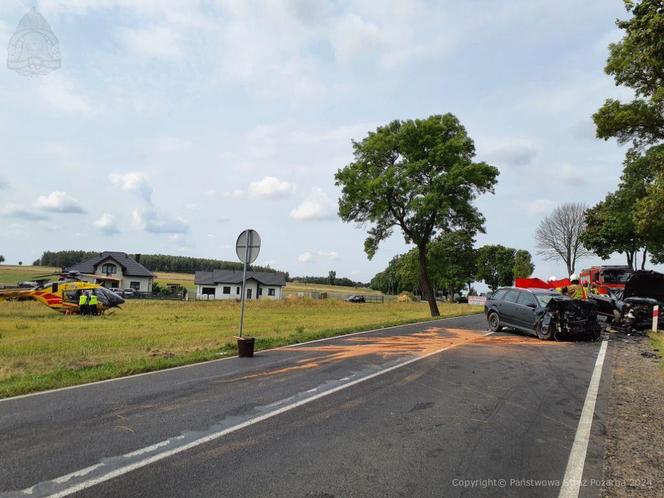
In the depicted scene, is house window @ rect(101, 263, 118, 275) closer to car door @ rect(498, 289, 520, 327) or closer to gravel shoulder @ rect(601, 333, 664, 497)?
car door @ rect(498, 289, 520, 327)

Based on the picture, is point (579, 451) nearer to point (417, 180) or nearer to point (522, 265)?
point (417, 180)

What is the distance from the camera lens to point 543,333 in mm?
13727

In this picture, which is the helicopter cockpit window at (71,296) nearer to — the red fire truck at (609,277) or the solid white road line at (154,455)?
the solid white road line at (154,455)

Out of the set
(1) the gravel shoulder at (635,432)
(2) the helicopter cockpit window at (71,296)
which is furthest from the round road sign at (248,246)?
(2) the helicopter cockpit window at (71,296)

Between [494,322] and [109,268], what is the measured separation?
6851 centimetres

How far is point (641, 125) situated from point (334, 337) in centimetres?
1462

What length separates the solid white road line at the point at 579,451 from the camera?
3.76m

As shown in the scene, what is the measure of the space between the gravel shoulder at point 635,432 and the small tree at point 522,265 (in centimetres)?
6570

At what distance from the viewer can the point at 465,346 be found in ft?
39.5

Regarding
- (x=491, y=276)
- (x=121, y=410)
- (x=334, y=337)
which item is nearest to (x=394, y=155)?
(x=334, y=337)

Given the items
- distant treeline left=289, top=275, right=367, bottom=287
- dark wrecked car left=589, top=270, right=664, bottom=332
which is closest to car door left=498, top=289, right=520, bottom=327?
dark wrecked car left=589, top=270, right=664, bottom=332

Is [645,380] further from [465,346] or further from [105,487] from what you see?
[105,487]

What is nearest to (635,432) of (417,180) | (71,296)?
(417,180)

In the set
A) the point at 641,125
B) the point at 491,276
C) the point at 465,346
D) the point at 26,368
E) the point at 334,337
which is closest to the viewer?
the point at 26,368
